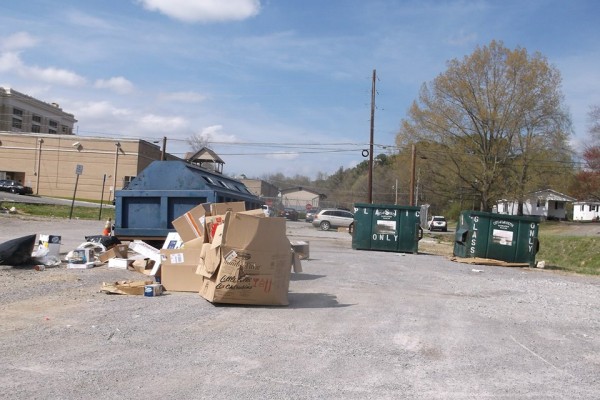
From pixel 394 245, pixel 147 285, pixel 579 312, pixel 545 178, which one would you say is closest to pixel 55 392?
pixel 147 285

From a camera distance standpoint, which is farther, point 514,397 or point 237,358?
point 237,358

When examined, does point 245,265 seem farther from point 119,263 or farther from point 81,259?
point 81,259

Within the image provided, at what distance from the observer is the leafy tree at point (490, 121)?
151 feet

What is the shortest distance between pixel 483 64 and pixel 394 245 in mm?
29525

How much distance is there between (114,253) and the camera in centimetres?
A: 1213

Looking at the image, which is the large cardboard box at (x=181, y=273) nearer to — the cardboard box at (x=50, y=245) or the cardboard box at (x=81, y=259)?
the cardboard box at (x=81, y=259)

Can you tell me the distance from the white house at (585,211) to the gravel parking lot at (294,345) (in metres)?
77.4

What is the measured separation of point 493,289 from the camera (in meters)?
11.9

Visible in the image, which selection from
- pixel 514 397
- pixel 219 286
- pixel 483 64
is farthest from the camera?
pixel 483 64

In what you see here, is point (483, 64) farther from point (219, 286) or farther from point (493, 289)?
point (219, 286)

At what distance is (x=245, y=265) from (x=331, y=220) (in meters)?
34.8

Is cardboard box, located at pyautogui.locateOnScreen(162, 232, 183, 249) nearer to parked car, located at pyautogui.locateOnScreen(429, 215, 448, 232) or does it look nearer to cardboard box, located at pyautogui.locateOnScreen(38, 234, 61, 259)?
cardboard box, located at pyautogui.locateOnScreen(38, 234, 61, 259)

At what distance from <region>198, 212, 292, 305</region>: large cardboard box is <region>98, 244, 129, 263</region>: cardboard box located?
14.1 ft

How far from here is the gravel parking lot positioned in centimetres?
496
